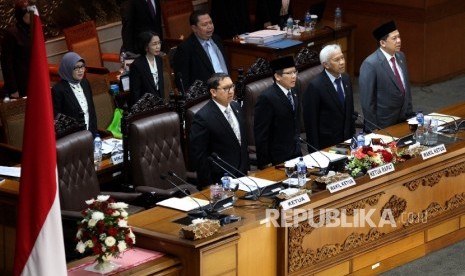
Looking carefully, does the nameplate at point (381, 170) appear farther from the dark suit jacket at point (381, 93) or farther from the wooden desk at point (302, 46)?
the wooden desk at point (302, 46)

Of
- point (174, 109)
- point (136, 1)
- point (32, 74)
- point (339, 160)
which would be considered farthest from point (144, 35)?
point (32, 74)

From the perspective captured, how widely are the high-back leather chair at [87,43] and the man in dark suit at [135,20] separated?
0.25m

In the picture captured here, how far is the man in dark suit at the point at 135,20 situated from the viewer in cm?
1163

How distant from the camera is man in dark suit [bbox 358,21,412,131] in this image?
8836 mm

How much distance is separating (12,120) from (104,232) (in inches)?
114

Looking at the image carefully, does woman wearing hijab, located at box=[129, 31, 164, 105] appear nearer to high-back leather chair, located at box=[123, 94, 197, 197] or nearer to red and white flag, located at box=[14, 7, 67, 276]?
high-back leather chair, located at box=[123, 94, 197, 197]

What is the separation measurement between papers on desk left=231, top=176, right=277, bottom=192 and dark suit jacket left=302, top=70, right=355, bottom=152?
1.07 meters

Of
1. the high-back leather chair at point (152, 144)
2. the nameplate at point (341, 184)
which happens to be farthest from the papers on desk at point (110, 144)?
the nameplate at point (341, 184)

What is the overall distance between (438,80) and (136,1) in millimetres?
3534

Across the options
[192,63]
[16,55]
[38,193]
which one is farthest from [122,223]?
[16,55]

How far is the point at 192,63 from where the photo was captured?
10289 mm

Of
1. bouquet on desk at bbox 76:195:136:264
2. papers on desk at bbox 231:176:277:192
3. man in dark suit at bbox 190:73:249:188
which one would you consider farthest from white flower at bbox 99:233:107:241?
man in dark suit at bbox 190:73:249:188

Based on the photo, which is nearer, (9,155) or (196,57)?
(9,155)

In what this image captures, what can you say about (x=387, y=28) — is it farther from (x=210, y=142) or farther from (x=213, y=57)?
(x=213, y=57)
